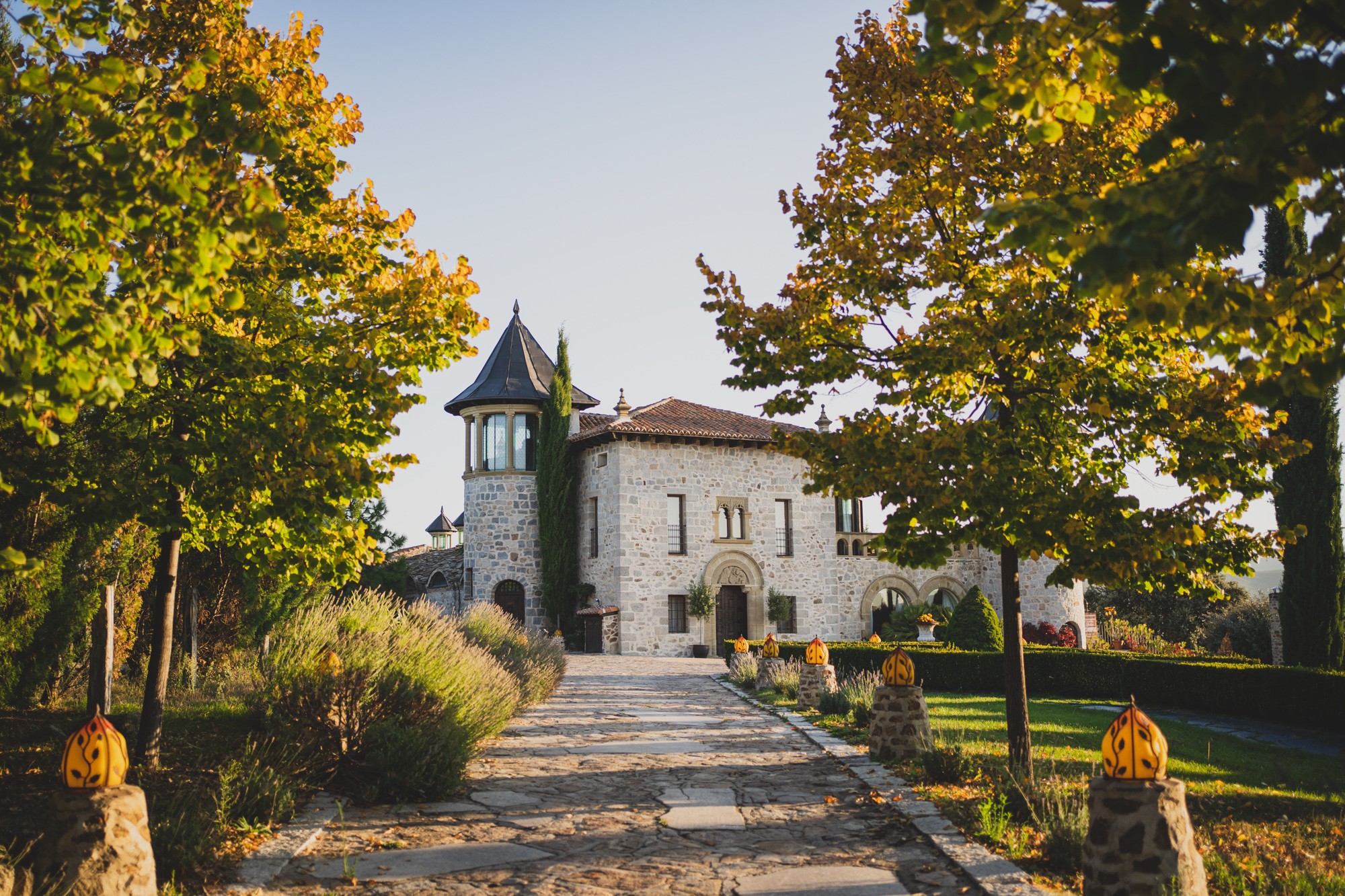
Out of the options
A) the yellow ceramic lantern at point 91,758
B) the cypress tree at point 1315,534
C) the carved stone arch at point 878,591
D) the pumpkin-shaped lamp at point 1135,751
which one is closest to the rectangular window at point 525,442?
the carved stone arch at point 878,591

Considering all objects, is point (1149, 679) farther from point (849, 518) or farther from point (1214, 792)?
point (849, 518)

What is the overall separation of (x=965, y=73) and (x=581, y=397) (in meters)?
26.7

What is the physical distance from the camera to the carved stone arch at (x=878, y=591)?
2912cm

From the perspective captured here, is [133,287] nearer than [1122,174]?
Yes

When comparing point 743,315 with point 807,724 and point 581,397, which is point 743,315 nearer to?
point 807,724

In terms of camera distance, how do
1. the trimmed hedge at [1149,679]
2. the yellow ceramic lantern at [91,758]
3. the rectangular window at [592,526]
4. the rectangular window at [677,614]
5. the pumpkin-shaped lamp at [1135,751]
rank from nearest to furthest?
the yellow ceramic lantern at [91,758]
the pumpkin-shaped lamp at [1135,751]
the trimmed hedge at [1149,679]
the rectangular window at [677,614]
the rectangular window at [592,526]

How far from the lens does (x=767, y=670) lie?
48.4 ft

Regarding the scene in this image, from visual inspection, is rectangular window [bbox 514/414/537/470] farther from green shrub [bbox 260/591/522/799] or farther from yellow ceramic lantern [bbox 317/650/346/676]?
yellow ceramic lantern [bbox 317/650/346/676]

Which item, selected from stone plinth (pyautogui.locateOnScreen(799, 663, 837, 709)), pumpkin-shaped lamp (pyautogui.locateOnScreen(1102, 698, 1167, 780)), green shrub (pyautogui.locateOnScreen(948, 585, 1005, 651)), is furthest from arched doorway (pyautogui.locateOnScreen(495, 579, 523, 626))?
pumpkin-shaped lamp (pyautogui.locateOnScreen(1102, 698, 1167, 780))

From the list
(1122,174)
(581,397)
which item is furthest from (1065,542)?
(581,397)

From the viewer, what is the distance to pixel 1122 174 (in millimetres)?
6047

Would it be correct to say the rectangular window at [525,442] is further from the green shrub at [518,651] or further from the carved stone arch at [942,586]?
the carved stone arch at [942,586]

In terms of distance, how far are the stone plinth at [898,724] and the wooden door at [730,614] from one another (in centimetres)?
1951

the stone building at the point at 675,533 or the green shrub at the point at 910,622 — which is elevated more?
the stone building at the point at 675,533
